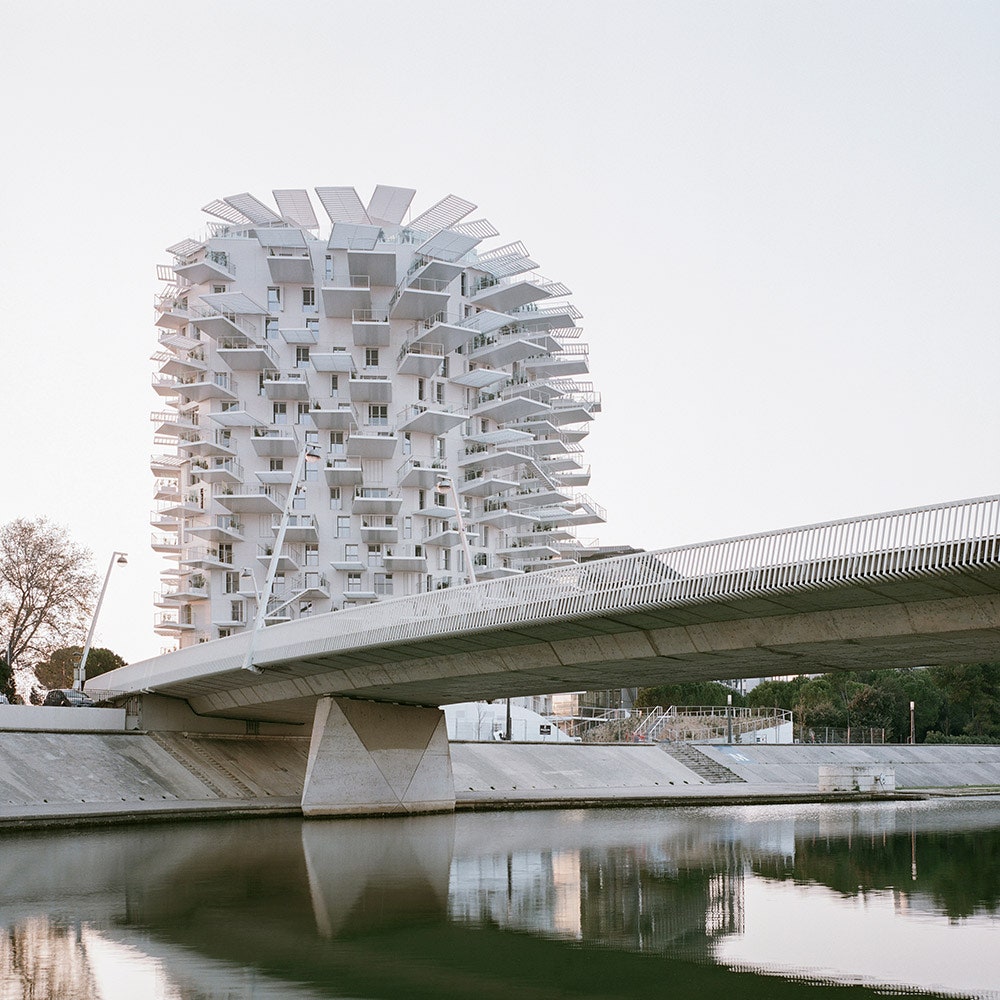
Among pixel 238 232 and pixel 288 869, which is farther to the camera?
pixel 238 232

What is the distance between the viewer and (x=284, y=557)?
97.9 meters

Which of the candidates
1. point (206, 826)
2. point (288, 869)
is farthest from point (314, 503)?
point (288, 869)

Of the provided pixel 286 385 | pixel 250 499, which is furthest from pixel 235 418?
pixel 250 499

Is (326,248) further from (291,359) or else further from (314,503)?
(314,503)

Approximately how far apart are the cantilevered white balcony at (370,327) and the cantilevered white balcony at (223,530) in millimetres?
16787

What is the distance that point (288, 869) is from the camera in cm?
2833

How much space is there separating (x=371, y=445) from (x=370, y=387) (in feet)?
15.1

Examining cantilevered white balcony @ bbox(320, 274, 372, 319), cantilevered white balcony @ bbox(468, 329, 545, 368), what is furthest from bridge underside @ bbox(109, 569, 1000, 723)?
cantilevered white balcony @ bbox(468, 329, 545, 368)

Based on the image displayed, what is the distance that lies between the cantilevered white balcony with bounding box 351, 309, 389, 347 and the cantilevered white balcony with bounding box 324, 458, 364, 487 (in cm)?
929

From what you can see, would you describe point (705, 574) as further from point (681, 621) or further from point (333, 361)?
point (333, 361)

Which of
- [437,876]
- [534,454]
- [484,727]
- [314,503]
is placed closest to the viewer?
[437,876]

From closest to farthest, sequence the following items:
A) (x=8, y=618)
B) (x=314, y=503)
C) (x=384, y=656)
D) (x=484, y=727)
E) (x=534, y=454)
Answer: (x=384, y=656), (x=8, y=618), (x=484, y=727), (x=314, y=503), (x=534, y=454)

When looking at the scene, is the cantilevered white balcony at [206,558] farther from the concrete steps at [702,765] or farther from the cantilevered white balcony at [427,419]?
the concrete steps at [702,765]

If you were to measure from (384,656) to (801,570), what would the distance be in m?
18.0
